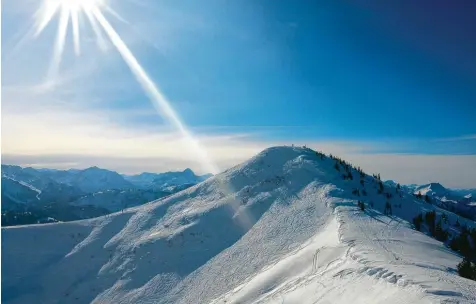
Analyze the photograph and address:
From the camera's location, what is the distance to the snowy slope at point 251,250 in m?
20.1

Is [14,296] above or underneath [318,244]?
underneath

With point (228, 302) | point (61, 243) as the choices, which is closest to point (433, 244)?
point (228, 302)

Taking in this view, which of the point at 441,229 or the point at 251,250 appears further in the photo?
the point at 441,229

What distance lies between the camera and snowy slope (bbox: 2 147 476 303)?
Answer: 66.0 ft

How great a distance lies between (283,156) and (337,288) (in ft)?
167

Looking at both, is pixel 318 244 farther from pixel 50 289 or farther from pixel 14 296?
pixel 14 296

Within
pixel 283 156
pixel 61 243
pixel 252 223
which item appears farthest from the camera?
pixel 283 156

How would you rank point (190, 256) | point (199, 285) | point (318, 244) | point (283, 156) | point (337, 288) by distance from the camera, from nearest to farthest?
point (337, 288), point (318, 244), point (199, 285), point (190, 256), point (283, 156)

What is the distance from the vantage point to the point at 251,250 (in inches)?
1582

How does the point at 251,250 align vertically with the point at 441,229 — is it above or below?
below

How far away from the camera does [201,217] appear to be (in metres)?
52.8

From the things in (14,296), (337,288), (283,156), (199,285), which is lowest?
(14,296)

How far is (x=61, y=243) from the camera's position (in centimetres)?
5706

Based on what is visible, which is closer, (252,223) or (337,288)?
(337,288)
